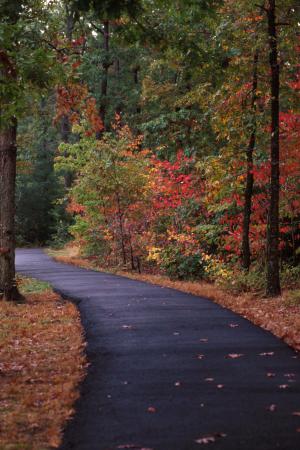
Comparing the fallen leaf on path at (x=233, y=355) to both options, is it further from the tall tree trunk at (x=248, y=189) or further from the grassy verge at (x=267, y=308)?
the tall tree trunk at (x=248, y=189)

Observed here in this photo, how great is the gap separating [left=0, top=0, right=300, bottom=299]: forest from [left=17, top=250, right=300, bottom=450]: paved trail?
3420 millimetres

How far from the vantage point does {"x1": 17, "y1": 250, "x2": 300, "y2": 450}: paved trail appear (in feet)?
17.0

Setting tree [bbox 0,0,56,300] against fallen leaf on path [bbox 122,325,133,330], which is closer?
tree [bbox 0,0,56,300]

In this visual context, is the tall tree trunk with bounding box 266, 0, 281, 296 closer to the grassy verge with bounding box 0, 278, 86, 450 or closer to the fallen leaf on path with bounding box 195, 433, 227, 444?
the grassy verge with bounding box 0, 278, 86, 450

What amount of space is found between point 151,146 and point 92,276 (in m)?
14.7

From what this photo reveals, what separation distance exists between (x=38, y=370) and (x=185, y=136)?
688 inches

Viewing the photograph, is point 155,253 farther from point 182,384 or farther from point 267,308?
point 182,384

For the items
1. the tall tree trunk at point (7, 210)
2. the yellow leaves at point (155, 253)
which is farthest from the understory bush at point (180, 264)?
the tall tree trunk at point (7, 210)

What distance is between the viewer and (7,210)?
1428cm

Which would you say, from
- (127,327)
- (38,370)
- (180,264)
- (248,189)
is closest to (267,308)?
(127,327)

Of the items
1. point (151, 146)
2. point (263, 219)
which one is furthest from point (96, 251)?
point (263, 219)

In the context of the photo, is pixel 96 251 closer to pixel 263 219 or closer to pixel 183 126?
pixel 183 126

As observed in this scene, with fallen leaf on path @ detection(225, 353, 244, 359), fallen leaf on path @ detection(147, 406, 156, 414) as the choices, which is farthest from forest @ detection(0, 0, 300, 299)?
fallen leaf on path @ detection(225, 353, 244, 359)

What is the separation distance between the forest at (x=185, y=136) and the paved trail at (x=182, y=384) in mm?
3420
